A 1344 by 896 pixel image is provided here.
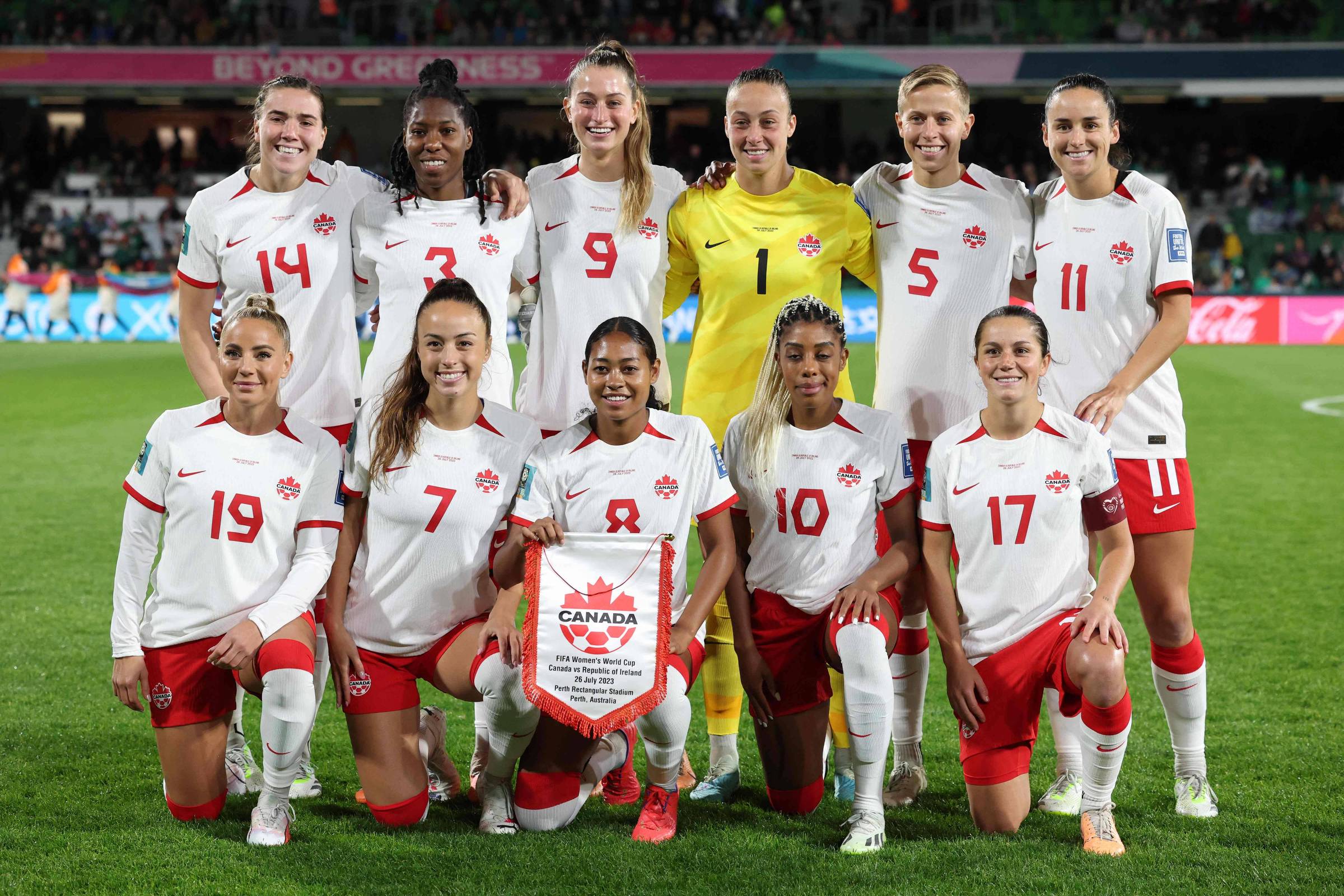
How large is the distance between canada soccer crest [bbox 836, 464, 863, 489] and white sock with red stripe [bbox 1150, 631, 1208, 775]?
1.12m

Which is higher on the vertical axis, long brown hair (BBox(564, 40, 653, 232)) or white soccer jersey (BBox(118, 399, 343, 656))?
long brown hair (BBox(564, 40, 653, 232))

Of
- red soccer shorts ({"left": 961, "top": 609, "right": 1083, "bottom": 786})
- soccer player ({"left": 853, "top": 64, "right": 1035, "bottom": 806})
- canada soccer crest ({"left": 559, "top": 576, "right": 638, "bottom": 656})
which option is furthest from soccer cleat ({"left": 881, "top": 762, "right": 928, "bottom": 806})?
canada soccer crest ({"left": 559, "top": 576, "right": 638, "bottom": 656})

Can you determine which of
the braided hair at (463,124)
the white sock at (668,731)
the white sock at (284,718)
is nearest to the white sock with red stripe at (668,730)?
the white sock at (668,731)

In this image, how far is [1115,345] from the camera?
4000 millimetres

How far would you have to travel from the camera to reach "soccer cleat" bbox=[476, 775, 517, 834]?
11.9 feet

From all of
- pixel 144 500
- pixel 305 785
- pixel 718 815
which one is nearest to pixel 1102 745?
pixel 718 815

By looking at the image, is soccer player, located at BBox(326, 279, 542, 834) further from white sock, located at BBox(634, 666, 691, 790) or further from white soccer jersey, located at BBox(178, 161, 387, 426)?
white soccer jersey, located at BBox(178, 161, 387, 426)

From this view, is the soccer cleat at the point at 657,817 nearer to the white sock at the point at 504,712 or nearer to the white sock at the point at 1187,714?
Result: the white sock at the point at 504,712

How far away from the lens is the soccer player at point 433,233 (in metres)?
4.03

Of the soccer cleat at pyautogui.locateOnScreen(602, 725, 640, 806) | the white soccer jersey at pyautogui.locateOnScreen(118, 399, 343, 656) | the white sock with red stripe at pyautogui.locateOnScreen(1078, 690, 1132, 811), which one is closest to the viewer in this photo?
the white sock with red stripe at pyautogui.locateOnScreen(1078, 690, 1132, 811)

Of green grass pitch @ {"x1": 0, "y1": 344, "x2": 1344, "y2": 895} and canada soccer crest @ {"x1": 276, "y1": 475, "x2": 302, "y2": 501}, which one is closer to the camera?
green grass pitch @ {"x1": 0, "y1": 344, "x2": 1344, "y2": 895}

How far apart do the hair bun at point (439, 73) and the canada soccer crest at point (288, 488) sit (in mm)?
Answer: 1341

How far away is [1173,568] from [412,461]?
93.8 inches

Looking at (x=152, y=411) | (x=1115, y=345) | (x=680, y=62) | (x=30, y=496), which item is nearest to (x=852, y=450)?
(x=1115, y=345)
